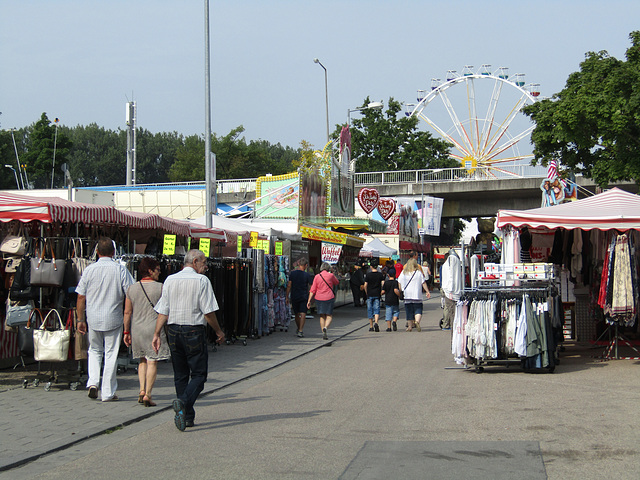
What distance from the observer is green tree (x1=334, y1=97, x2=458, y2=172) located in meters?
68.7

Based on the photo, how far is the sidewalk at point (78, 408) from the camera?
277 inches

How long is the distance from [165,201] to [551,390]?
105 ft

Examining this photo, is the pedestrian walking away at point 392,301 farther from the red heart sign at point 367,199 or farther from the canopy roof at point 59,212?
the red heart sign at point 367,199

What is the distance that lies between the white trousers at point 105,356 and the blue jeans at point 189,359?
63.0 inches

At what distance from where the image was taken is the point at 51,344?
953 centimetres

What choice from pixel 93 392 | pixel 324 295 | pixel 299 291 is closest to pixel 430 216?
pixel 299 291

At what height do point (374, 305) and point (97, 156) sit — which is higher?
point (97, 156)

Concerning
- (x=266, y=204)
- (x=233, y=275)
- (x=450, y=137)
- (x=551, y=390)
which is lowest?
(x=551, y=390)

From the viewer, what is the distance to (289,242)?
950 inches

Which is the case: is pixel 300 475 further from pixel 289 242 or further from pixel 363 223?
pixel 363 223

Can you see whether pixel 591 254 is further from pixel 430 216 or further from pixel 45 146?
pixel 45 146

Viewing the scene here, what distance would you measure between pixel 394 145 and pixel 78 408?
203 feet

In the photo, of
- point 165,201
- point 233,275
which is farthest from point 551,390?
point 165,201

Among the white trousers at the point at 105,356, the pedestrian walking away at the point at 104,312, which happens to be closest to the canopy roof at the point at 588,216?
the pedestrian walking away at the point at 104,312
